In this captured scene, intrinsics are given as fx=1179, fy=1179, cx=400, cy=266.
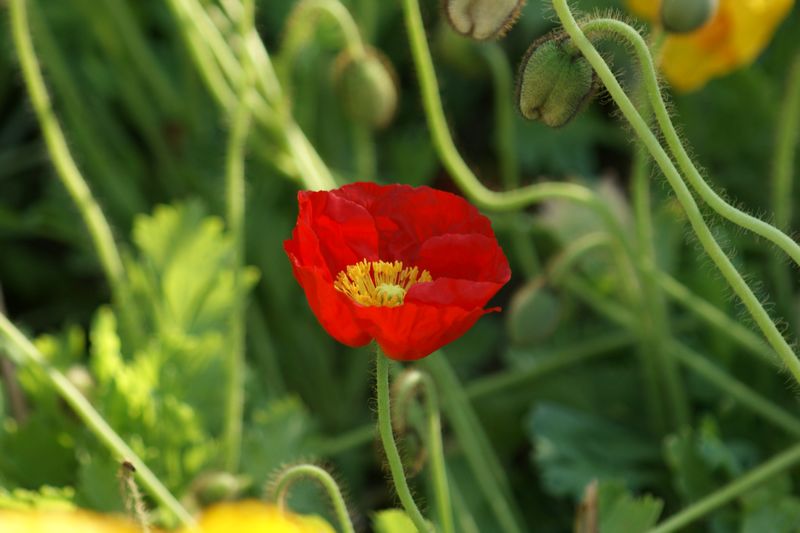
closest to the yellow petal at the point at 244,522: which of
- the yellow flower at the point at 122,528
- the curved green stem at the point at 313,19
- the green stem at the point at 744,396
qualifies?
the yellow flower at the point at 122,528

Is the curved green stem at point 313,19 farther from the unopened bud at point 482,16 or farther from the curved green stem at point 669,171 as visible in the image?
the curved green stem at point 669,171

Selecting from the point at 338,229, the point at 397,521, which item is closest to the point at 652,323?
the point at 397,521

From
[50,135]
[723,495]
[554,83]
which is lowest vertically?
[723,495]

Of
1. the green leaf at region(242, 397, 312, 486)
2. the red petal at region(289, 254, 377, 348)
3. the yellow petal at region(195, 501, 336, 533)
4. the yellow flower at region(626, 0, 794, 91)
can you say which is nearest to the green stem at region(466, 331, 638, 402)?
the green leaf at region(242, 397, 312, 486)

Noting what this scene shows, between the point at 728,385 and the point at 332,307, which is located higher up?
the point at 332,307

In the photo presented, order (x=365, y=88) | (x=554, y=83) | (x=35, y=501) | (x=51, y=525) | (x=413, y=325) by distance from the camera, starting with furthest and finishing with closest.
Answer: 1. (x=365, y=88)
2. (x=35, y=501)
3. (x=554, y=83)
4. (x=413, y=325)
5. (x=51, y=525)

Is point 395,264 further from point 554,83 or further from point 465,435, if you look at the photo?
point 465,435
